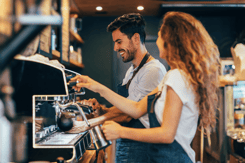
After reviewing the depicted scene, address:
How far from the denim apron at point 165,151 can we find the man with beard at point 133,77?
26cm

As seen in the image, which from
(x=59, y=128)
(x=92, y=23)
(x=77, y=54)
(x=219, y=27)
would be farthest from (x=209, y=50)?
(x=219, y=27)

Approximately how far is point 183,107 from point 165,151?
209mm

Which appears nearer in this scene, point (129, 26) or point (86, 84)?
point (86, 84)

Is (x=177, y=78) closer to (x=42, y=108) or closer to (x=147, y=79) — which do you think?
(x=147, y=79)

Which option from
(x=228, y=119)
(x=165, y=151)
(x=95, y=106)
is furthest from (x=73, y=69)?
(x=165, y=151)

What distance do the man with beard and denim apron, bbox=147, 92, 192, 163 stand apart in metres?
0.26

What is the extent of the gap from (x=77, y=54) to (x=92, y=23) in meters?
0.46

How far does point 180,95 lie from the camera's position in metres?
0.86

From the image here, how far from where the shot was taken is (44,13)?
251mm

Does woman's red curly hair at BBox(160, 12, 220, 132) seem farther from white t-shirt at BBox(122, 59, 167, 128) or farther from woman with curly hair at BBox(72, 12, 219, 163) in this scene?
white t-shirt at BBox(122, 59, 167, 128)

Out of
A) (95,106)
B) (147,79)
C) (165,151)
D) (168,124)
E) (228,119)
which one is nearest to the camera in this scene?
(168,124)

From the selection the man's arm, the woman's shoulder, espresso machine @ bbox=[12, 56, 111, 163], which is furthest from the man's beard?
the woman's shoulder

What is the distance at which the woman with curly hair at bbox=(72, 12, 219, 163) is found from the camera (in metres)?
0.87

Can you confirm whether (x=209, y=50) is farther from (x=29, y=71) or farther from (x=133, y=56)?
(x=29, y=71)
